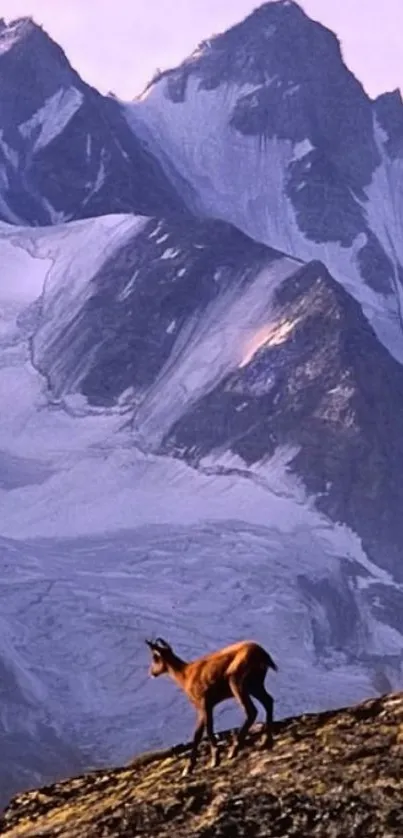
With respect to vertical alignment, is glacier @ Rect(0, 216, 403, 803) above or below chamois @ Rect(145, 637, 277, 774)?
below

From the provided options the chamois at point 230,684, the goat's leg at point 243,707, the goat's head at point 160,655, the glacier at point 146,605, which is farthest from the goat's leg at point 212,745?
the glacier at point 146,605

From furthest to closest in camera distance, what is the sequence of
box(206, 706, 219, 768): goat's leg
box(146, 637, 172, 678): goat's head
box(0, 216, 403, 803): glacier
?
box(0, 216, 403, 803): glacier
box(146, 637, 172, 678): goat's head
box(206, 706, 219, 768): goat's leg

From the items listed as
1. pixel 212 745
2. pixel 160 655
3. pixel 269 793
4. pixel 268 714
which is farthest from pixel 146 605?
pixel 269 793

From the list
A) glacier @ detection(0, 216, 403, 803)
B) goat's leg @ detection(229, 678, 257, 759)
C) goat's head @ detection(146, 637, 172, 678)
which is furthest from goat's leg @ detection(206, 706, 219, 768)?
glacier @ detection(0, 216, 403, 803)

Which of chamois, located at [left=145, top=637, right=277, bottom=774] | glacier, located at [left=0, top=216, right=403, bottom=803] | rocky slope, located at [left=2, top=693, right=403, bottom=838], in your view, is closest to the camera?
rocky slope, located at [left=2, top=693, right=403, bottom=838]

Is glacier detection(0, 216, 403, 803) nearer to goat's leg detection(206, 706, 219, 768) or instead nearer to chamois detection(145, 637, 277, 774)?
chamois detection(145, 637, 277, 774)

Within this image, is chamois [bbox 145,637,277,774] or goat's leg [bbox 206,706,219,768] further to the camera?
chamois [bbox 145,637,277,774]

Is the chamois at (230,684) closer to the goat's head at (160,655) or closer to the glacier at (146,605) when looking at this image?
the goat's head at (160,655)
